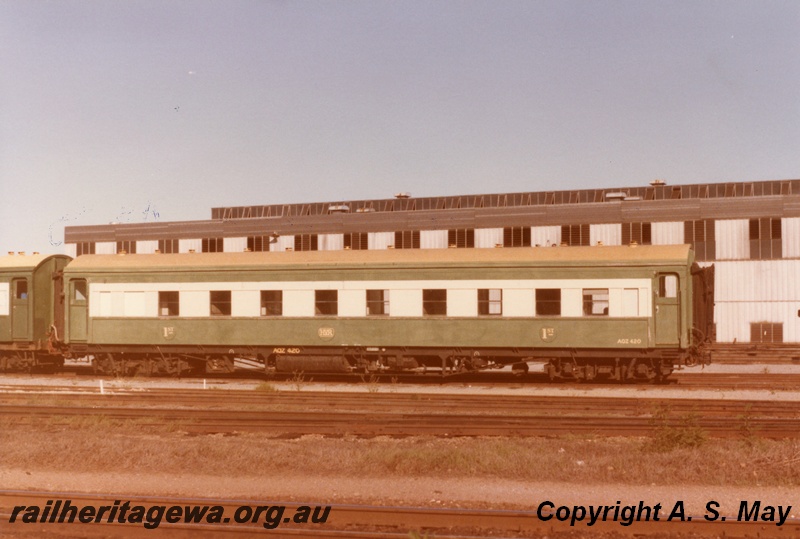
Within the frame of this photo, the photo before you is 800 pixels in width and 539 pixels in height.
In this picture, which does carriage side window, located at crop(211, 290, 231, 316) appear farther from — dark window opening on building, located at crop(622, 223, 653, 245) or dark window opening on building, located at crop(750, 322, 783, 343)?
dark window opening on building, located at crop(750, 322, 783, 343)

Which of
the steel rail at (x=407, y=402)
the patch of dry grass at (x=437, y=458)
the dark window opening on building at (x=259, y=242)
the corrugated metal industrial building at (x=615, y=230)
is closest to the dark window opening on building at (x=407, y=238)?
the corrugated metal industrial building at (x=615, y=230)

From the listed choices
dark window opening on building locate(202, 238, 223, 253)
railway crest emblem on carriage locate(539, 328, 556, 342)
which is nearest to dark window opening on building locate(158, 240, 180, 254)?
dark window opening on building locate(202, 238, 223, 253)

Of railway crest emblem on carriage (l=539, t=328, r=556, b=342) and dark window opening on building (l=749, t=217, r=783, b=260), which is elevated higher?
dark window opening on building (l=749, t=217, r=783, b=260)

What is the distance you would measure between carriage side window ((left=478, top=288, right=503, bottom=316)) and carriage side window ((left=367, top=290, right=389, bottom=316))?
265 centimetres

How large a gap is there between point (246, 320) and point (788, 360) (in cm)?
2061

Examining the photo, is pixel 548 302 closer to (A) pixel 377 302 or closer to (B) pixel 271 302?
(A) pixel 377 302

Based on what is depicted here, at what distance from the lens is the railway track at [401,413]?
1442cm

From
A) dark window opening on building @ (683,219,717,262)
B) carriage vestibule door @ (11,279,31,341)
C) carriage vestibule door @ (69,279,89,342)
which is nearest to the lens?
carriage vestibule door @ (69,279,89,342)

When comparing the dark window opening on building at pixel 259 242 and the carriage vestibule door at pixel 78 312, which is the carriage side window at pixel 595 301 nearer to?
the carriage vestibule door at pixel 78 312

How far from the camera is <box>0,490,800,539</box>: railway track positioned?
8133 mm

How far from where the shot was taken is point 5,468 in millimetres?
11922

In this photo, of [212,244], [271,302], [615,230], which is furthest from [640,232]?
[212,244]

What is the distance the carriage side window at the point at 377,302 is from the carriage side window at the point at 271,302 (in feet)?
8.70

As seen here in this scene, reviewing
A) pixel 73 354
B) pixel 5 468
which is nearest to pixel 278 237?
pixel 73 354
